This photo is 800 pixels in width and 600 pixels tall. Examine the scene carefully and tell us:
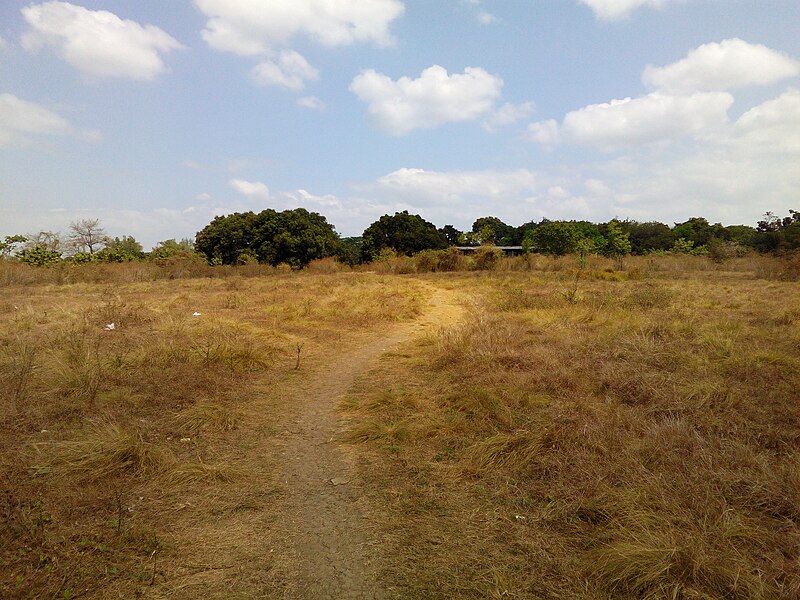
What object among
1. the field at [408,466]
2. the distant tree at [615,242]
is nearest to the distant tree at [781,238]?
the distant tree at [615,242]

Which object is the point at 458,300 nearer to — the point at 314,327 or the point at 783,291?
the point at 314,327

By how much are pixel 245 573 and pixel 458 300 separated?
541 inches

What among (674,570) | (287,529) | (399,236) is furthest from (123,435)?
(399,236)

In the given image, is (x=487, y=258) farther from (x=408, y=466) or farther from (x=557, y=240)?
(x=408, y=466)

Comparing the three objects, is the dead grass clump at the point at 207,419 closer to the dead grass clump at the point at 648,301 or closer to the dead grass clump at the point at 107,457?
the dead grass clump at the point at 107,457

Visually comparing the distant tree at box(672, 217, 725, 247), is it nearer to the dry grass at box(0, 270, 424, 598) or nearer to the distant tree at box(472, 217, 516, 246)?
the distant tree at box(472, 217, 516, 246)

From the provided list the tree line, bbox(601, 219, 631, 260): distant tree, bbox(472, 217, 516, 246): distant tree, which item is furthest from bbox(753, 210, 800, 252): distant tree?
bbox(472, 217, 516, 246): distant tree

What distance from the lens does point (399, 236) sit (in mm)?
49031

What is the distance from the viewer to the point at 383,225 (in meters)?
50.7

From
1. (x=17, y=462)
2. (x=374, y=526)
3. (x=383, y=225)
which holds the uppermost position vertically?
(x=383, y=225)

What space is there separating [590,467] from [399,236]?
Result: 46203 millimetres

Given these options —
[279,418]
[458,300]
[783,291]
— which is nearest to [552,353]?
[279,418]

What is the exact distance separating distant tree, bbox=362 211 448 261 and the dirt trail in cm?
4411

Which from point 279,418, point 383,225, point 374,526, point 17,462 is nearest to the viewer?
point 374,526
